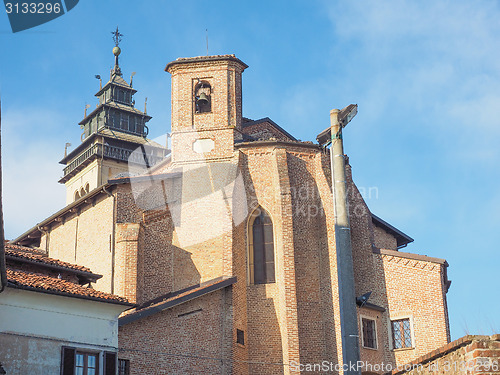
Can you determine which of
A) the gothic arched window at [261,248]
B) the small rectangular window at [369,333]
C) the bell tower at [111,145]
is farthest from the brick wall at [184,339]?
the bell tower at [111,145]

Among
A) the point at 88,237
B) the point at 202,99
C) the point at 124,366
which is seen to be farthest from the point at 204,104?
the point at 124,366

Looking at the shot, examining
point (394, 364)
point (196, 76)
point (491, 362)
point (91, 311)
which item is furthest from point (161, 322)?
point (491, 362)

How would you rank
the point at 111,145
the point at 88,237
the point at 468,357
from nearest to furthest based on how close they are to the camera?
1. the point at 468,357
2. the point at 88,237
3. the point at 111,145

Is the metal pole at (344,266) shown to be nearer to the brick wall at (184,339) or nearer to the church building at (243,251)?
the brick wall at (184,339)

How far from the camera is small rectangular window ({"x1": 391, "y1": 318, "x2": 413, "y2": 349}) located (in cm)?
2879

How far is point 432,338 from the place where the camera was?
28.1m

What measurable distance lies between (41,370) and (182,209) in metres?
13.9

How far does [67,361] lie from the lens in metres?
17.6

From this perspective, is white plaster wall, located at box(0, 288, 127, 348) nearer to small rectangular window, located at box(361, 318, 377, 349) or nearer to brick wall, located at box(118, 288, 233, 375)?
brick wall, located at box(118, 288, 233, 375)

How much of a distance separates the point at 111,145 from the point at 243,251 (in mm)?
27600

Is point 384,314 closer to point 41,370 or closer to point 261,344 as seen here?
point 261,344

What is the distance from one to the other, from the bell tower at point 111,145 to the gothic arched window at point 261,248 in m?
24.4

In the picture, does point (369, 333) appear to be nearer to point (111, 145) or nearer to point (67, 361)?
point (67, 361)

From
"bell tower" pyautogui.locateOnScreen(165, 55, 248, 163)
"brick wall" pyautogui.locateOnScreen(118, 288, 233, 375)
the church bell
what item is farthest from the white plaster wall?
the church bell
